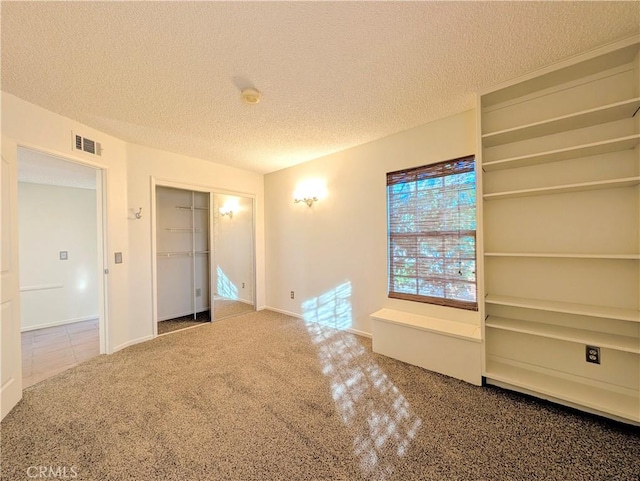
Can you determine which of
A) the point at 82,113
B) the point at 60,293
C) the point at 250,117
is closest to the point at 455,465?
the point at 250,117

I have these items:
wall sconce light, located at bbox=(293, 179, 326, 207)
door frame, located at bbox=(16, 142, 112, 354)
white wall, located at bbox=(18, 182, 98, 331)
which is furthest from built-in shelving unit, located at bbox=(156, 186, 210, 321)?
wall sconce light, located at bbox=(293, 179, 326, 207)

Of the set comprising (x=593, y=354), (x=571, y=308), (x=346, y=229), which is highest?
(x=346, y=229)

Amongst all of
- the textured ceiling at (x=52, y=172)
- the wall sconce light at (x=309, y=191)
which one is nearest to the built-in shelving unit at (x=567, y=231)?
the wall sconce light at (x=309, y=191)

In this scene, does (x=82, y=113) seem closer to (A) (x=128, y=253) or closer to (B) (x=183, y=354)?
(A) (x=128, y=253)

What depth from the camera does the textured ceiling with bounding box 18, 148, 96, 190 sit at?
3041 millimetres

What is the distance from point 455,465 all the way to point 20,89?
4.04 metres

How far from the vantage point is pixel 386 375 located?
2.39 m

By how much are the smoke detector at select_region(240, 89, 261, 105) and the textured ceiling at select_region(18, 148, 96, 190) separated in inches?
85.4

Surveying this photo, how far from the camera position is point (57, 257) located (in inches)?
162

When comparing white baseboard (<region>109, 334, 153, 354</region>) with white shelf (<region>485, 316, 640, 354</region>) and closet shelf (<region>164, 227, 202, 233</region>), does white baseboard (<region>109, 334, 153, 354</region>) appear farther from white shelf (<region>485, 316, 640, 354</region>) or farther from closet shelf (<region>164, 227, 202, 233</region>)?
white shelf (<region>485, 316, 640, 354</region>)

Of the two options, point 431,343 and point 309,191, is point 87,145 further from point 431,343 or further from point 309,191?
point 431,343

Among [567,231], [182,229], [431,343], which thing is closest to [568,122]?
[567,231]

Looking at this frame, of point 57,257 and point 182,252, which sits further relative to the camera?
point 182,252

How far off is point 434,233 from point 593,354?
151cm
